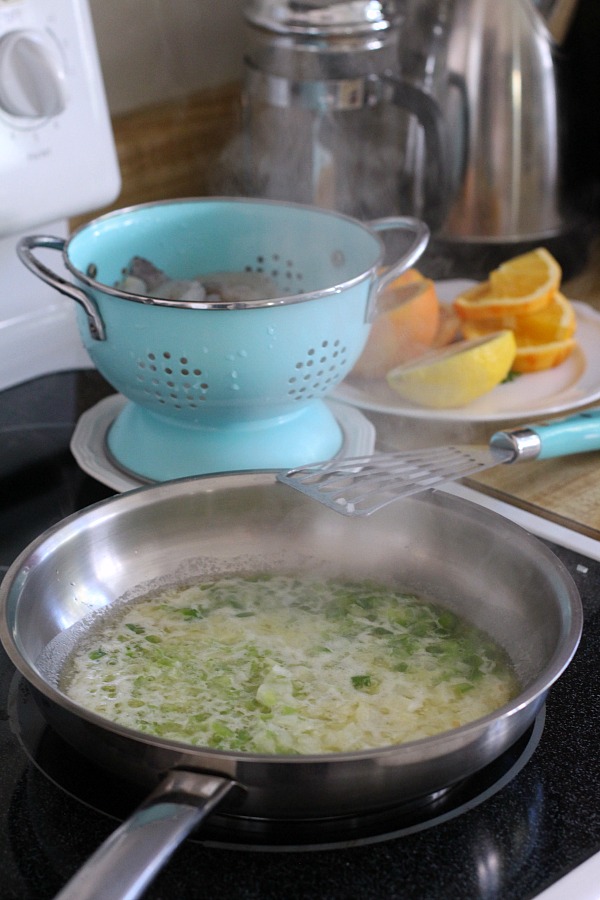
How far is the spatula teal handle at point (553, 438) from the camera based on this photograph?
0.77m

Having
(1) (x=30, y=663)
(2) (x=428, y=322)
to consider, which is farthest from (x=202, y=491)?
(2) (x=428, y=322)

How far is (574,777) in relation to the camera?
0.50 meters

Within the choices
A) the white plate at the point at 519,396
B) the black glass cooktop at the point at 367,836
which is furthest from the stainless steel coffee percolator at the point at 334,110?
the black glass cooktop at the point at 367,836

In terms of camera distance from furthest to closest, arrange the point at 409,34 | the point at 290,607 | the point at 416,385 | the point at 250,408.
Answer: the point at 409,34 → the point at 416,385 → the point at 250,408 → the point at 290,607

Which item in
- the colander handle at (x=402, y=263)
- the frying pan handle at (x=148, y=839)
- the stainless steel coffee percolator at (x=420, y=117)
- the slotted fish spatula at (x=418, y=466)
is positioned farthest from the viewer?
the stainless steel coffee percolator at (x=420, y=117)

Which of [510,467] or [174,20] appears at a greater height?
[174,20]

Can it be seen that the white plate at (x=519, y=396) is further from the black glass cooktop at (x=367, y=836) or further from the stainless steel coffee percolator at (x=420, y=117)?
the black glass cooktop at (x=367, y=836)

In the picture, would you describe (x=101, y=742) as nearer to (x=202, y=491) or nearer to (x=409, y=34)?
(x=202, y=491)

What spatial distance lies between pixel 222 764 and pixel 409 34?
2.75 ft

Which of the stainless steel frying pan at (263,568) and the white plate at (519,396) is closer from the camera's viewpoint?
the stainless steel frying pan at (263,568)

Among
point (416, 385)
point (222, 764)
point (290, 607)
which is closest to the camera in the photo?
point (222, 764)

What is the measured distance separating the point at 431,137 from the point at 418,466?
0.46 metres

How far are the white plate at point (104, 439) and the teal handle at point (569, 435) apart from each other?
13cm

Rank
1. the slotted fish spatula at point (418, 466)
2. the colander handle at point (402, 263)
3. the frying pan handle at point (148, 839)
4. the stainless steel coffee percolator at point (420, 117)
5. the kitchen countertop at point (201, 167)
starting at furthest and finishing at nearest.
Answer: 1. the stainless steel coffee percolator at point (420, 117)
2. the kitchen countertop at point (201, 167)
3. the colander handle at point (402, 263)
4. the slotted fish spatula at point (418, 466)
5. the frying pan handle at point (148, 839)
